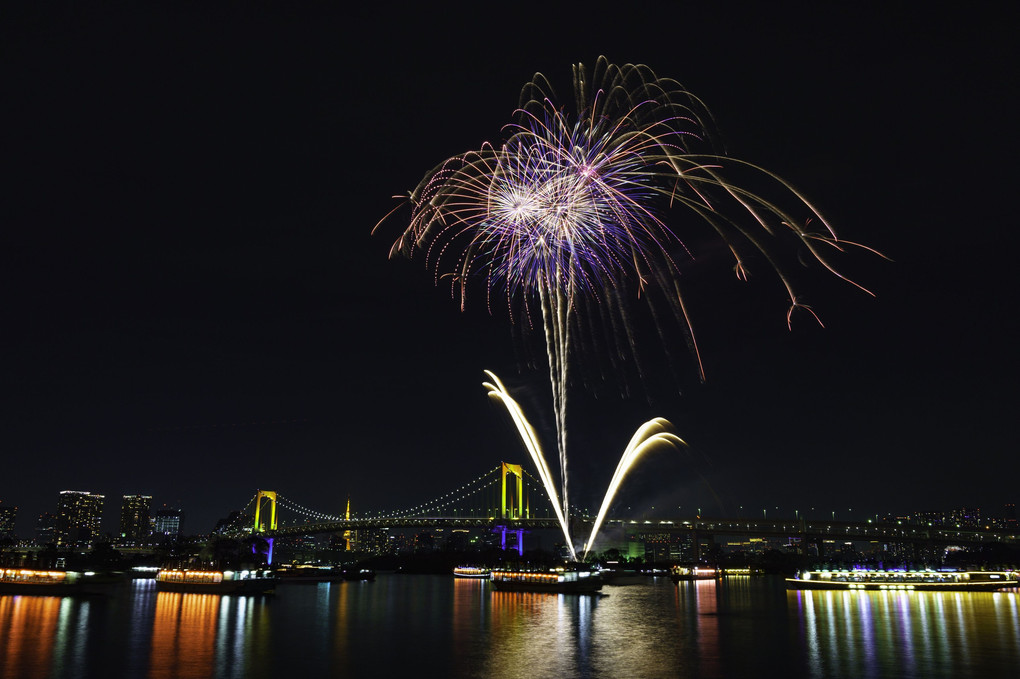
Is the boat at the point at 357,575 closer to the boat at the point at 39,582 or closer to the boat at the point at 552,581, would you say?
the boat at the point at 552,581

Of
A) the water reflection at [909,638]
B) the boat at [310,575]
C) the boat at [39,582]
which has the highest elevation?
the boat at [39,582]

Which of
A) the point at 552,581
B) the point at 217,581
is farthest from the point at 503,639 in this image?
the point at 217,581

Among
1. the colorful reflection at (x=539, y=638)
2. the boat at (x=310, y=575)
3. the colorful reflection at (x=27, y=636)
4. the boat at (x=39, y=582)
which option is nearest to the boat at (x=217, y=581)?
the boat at (x=39, y=582)

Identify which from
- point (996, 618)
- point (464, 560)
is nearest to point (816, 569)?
point (996, 618)

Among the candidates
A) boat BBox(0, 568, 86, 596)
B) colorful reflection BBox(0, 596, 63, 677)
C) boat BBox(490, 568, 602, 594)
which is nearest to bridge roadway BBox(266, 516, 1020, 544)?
boat BBox(490, 568, 602, 594)

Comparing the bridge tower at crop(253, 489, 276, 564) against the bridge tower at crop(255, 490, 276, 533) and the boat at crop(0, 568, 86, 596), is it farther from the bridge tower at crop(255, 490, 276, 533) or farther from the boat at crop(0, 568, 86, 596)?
the boat at crop(0, 568, 86, 596)

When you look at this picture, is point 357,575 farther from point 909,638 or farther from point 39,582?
point 909,638
